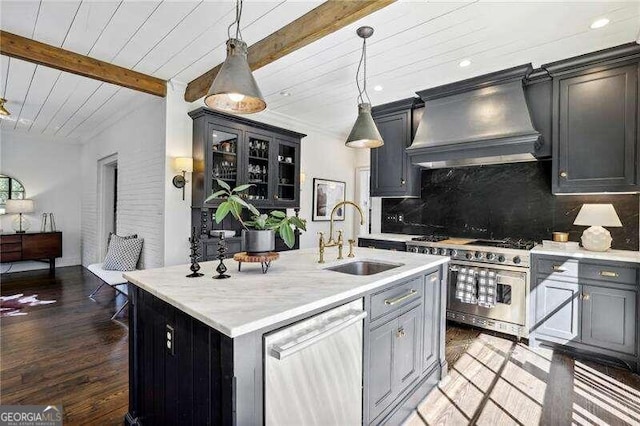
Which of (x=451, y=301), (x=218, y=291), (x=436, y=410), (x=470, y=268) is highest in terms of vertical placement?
(x=218, y=291)

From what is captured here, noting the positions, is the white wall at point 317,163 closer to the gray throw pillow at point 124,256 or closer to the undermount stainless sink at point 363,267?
the gray throw pillow at point 124,256

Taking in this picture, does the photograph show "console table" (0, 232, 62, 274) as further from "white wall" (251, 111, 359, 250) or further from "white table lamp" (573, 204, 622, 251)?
"white table lamp" (573, 204, 622, 251)

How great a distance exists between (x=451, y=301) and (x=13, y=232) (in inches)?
305

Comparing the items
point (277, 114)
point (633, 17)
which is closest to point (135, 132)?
point (277, 114)

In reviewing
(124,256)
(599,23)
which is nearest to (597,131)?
(599,23)

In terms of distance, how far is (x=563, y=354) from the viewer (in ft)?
9.28

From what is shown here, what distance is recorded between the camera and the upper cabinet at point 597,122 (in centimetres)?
267

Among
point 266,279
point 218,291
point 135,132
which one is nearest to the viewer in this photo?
point 218,291

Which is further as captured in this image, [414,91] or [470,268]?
[414,91]

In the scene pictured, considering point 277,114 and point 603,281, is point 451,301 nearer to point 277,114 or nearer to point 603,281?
point 603,281

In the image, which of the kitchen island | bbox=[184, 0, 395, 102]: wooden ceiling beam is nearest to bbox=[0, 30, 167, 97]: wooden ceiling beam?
bbox=[184, 0, 395, 102]: wooden ceiling beam

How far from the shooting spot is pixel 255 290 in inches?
57.6

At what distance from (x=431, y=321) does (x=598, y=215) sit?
6.72 feet

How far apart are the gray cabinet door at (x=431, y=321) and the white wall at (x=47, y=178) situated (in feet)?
24.7
